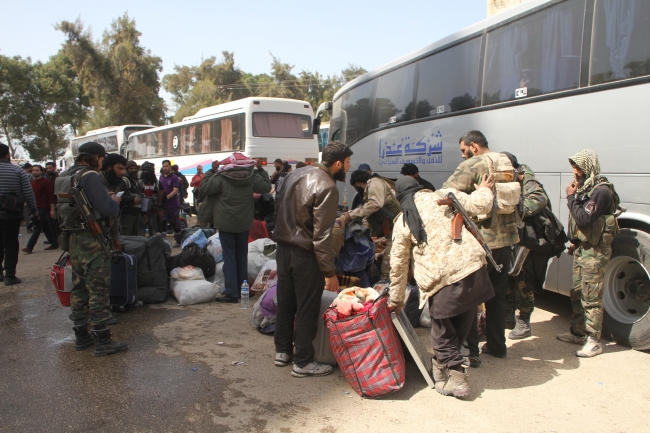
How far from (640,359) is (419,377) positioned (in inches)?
78.7

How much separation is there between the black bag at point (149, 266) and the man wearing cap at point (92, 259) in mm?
1459

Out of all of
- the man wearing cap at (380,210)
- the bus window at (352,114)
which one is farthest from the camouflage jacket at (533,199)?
the bus window at (352,114)

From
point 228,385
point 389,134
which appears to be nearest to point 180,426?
point 228,385

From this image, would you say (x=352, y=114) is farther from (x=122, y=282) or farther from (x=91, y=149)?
(x=91, y=149)

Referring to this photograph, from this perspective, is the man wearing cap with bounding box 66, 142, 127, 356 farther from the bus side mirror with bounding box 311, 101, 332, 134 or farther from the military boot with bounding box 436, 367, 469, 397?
the bus side mirror with bounding box 311, 101, 332, 134

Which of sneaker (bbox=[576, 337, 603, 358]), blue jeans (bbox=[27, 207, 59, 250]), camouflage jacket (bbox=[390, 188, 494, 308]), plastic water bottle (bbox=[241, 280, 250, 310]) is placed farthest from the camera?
blue jeans (bbox=[27, 207, 59, 250])

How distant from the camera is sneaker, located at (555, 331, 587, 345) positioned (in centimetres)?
480

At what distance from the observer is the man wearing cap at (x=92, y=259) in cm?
452

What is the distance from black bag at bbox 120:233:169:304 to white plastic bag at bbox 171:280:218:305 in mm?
159

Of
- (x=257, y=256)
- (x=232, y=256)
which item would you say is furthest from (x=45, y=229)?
(x=232, y=256)

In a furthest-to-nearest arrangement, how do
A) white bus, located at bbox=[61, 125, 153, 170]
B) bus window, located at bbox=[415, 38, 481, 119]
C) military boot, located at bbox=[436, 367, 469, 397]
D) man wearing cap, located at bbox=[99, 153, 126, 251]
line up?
white bus, located at bbox=[61, 125, 153, 170] < bus window, located at bbox=[415, 38, 481, 119] < man wearing cap, located at bbox=[99, 153, 126, 251] < military boot, located at bbox=[436, 367, 469, 397]

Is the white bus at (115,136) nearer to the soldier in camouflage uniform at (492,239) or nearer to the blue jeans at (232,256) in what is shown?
the blue jeans at (232,256)

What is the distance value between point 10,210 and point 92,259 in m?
3.57

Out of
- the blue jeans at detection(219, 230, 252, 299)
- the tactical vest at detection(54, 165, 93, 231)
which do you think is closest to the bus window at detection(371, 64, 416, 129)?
the blue jeans at detection(219, 230, 252, 299)
